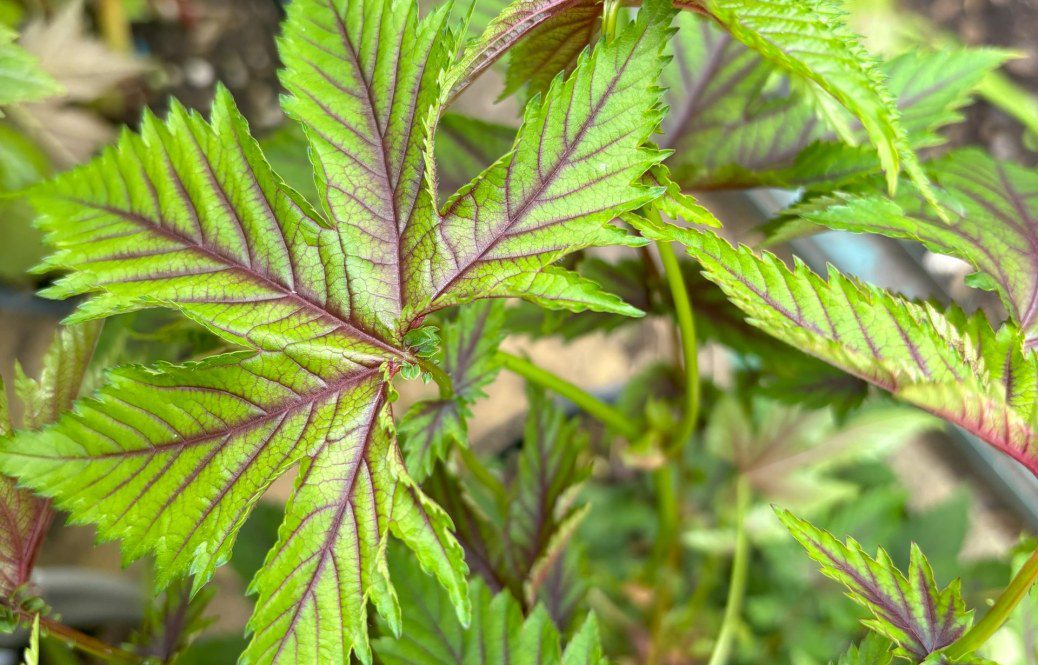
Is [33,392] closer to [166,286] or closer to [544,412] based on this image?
[166,286]

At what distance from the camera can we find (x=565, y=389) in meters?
0.49

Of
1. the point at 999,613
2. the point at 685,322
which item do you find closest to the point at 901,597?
the point at 999,613

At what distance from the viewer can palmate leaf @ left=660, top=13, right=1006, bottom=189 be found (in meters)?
0.49

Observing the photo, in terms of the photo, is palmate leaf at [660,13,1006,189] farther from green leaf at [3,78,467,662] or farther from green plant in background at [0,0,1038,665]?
green leaf at [3,78,467,662]

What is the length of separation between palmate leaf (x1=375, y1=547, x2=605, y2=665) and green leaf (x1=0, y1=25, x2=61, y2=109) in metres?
0.38

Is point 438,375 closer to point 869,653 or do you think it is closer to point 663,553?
point 869,653

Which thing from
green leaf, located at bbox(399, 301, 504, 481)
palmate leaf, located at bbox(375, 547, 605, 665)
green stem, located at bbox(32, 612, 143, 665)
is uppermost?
green leaf, located at bbox(399, 301, 504, 481)

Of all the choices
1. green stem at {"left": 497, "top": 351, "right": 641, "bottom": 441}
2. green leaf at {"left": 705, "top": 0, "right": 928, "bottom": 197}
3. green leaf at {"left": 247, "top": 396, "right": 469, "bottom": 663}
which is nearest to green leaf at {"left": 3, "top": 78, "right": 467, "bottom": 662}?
green leaf at {"left": 247, "top": 396, "right": 469, "bottom": 663}

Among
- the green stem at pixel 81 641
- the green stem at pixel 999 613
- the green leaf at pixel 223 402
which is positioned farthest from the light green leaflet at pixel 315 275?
the green stem at pixel 999 613

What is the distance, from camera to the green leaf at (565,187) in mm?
335

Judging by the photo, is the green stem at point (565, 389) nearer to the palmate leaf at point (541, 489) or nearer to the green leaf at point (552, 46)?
the palmate leaf at point (541, 489)

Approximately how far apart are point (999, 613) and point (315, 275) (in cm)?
36

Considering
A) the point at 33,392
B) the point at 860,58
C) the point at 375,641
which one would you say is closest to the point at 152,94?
the point at 33,392

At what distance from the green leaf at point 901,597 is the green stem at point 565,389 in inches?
7.0
